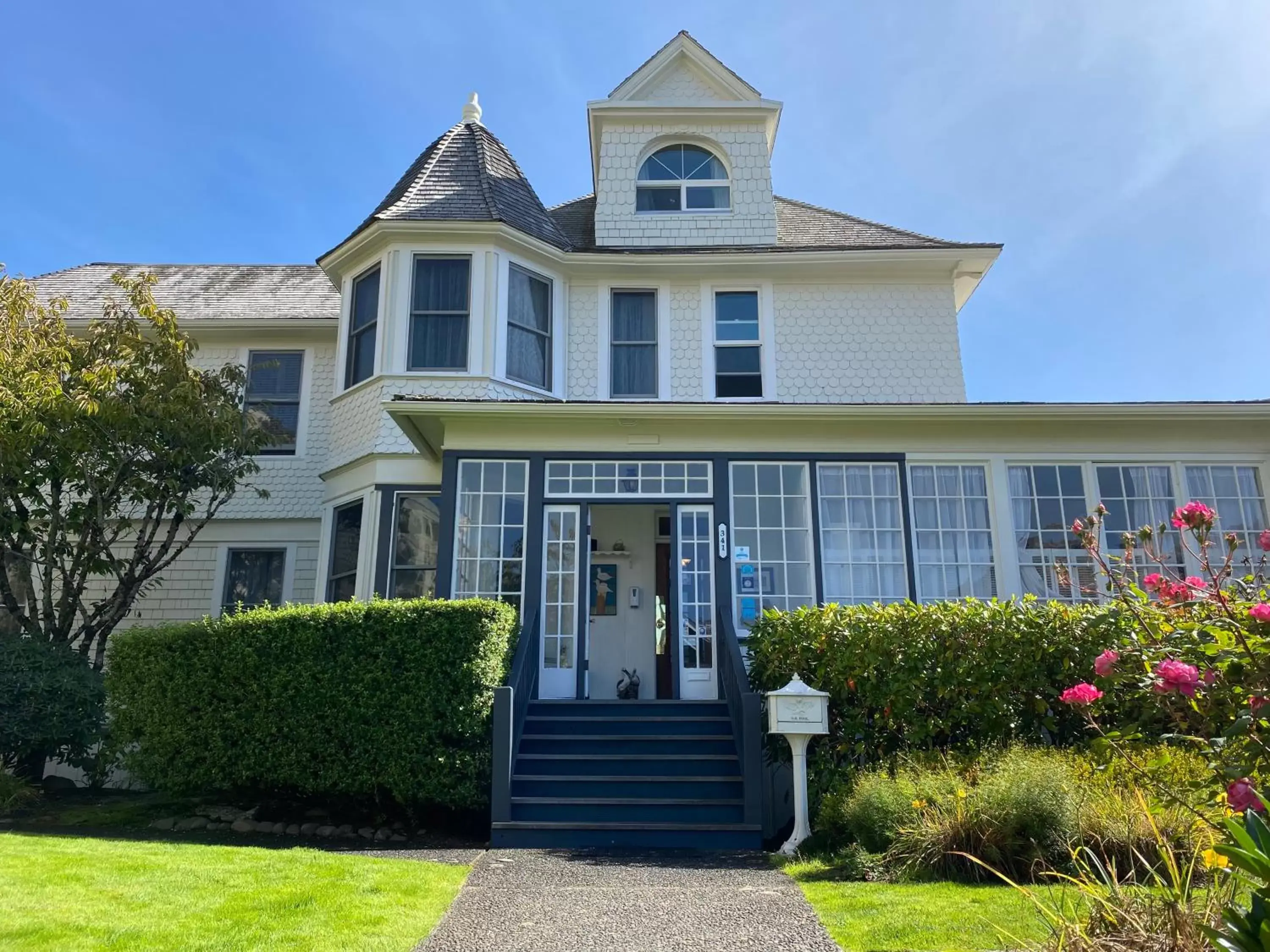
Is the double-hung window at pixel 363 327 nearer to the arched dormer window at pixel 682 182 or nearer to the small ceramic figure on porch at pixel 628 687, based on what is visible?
the arched dormer window at pixel 682 182

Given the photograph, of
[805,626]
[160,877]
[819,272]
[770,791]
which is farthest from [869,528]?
[160,877]

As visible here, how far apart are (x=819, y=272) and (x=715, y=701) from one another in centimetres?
704

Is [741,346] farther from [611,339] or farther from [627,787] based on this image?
[627,787]

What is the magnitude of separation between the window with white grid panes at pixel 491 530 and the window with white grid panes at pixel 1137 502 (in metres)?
6.94

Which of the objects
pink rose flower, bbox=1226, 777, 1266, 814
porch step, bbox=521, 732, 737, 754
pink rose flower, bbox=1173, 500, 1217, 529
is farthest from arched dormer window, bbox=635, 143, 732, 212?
pink rose flower, bbox=1226, 777, 1266, 814

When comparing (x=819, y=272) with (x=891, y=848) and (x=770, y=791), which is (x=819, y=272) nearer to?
(x=770, y=791)

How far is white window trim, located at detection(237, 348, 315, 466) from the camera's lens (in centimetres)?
1392

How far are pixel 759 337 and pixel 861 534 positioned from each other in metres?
3.94

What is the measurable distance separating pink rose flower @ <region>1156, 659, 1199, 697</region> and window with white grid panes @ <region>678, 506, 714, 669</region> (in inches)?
255

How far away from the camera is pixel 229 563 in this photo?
45.3 feet

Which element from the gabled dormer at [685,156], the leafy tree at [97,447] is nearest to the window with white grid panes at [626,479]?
the leafy tree at [97,447]

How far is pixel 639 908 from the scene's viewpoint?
546cm

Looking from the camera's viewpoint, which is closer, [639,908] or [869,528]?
[639,908]

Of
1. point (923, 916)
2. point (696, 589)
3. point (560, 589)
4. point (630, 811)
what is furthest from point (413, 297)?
point (923, 916)
